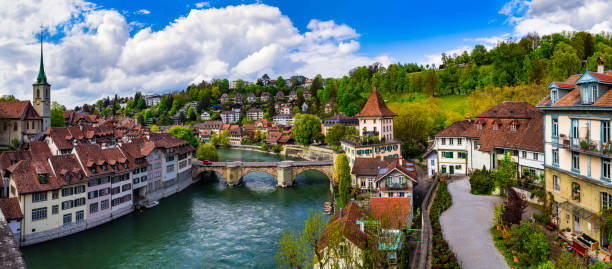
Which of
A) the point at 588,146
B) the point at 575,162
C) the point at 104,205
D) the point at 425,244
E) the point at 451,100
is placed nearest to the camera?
the point at 588,146

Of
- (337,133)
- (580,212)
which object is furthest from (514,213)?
(337,133)

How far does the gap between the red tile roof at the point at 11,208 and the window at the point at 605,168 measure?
122 ft

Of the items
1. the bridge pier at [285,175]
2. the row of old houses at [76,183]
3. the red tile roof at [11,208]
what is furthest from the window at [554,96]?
the red tile roof at [11,208]

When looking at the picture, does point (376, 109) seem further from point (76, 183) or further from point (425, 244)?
point (76, 183)

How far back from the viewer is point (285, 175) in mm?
48562

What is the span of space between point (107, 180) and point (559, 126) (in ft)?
118

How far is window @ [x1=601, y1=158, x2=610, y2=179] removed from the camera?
16109 mm

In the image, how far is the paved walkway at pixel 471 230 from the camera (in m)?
17.0

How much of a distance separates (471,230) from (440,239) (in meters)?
3.45

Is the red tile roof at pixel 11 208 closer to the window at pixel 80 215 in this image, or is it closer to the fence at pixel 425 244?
the window at pixel 80 215

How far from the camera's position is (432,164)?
125 ft

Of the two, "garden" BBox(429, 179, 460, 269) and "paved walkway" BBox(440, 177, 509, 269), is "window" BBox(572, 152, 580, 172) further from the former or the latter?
"garden" BBox(429, 179, 460, 269)

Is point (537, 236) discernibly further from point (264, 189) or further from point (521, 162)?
point (264, 189)

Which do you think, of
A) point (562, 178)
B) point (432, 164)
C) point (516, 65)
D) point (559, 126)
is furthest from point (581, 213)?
point (516, 65)
